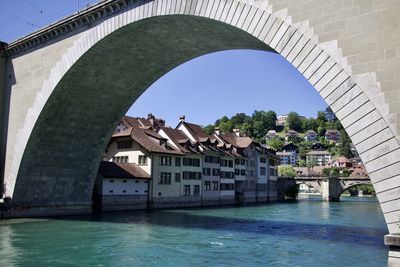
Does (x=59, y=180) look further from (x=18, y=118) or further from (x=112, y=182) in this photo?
(x=112, y=182)

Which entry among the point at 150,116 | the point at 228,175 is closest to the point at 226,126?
the point at 228,175

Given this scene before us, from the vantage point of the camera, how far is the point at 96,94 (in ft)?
85.0

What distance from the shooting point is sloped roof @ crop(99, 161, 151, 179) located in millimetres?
35431

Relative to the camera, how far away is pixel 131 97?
27.2 metres

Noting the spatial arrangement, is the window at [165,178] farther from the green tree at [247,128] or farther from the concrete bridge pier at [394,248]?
the green tree at [247,128]

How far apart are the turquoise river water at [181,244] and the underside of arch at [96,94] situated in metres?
2.79

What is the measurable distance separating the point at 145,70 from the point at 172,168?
19.6 m

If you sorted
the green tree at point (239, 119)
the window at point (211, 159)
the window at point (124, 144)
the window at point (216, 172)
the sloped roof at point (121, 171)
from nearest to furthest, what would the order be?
the sloped roof at point (121, 171) < the window at point (124, 144) < the window at point (211, 159) < the window at point (216, 172) < the green tree at point (239, 119)

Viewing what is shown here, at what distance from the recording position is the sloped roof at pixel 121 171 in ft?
116

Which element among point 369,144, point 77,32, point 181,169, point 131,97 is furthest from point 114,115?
point 369,144

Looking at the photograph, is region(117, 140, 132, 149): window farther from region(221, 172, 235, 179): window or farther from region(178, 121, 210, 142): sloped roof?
region(221, 172, 235, 179): window

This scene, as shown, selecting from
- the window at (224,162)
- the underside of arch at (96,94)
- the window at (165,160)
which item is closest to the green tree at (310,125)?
the window at (224,162)

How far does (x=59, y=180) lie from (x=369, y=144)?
2192 centimetres

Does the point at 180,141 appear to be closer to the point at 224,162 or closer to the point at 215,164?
the point at 215,164
